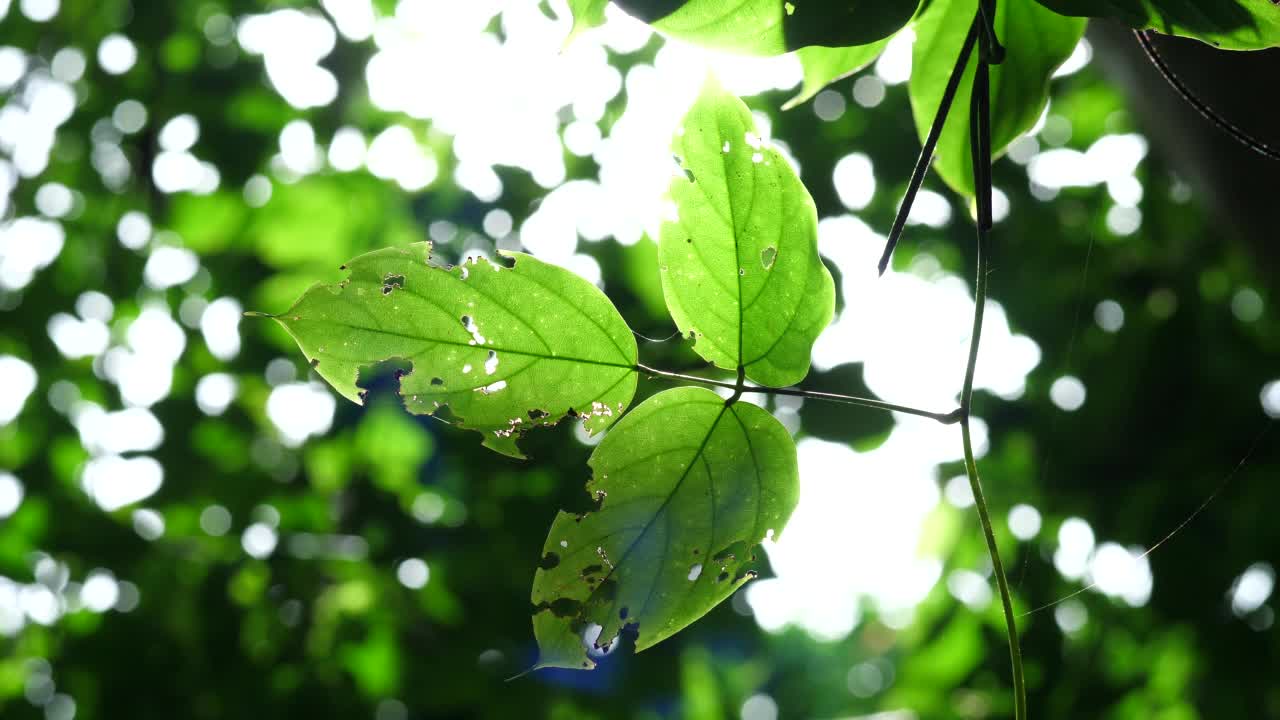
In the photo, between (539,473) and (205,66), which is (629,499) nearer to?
(539,473)

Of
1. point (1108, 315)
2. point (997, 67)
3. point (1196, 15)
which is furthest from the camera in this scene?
point (1108, 315)

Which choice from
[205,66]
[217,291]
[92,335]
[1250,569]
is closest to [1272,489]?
[1250,569]

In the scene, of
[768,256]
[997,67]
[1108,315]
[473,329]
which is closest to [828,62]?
[997,67]

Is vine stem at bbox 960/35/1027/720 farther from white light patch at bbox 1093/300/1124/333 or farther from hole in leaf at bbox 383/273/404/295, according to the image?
white light patch at bbox 1093/300/1124/333

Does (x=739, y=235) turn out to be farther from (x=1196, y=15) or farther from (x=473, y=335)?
(x=1196, y=15)

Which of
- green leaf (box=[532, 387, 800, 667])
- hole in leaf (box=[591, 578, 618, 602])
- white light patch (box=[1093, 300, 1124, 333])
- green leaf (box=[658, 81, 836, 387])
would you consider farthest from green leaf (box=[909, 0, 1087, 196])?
white light patch (box=[1093, 300, 1124, 333])
